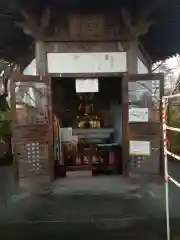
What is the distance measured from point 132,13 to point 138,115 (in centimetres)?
190

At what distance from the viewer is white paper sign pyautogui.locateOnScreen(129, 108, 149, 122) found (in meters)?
7.66

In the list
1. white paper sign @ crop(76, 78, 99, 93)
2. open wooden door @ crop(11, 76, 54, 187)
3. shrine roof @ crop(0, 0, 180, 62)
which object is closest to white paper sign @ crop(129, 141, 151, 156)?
white paper sign @ crop(76, 78, 99, 93)

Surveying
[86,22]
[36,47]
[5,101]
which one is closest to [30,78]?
[36,47]

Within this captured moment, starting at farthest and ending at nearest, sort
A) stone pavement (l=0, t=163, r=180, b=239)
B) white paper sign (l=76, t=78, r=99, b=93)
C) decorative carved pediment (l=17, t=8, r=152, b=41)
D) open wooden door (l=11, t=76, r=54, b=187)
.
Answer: white paper sign (l=76, t=78, r=99, b=93), decorative carved pediment (l=17, t=8, r=152, b=41), open wooden door (l=11, t=76, r=54, b=187), stone pavement (l=0, t=163, r=180, b=239)

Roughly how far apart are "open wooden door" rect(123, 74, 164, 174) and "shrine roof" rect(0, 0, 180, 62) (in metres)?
1.21

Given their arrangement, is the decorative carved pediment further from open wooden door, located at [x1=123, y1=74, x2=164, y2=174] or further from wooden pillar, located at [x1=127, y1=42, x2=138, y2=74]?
open wooden door, located at [x1=123, y1=74, x2=164, y2=174]

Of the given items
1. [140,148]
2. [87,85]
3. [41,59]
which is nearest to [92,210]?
[140,148]

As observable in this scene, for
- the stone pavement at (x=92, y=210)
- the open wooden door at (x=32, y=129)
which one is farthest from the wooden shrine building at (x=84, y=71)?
the stone pavement at (x=92, y=210)

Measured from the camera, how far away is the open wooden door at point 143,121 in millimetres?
7586

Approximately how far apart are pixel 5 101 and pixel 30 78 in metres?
7.16

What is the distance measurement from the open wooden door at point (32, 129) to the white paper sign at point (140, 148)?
151cm

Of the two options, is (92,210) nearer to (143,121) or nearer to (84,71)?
(143,121)

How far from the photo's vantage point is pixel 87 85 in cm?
795

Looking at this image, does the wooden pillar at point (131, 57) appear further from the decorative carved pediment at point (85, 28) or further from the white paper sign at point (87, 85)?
the white paper sign at point (87, 85)
